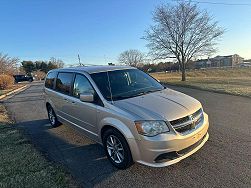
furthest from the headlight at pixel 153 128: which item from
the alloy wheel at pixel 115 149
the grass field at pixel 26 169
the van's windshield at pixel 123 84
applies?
the grass field at pixel 26 169

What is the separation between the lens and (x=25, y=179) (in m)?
3.44

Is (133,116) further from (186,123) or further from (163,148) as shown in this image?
(186,123)

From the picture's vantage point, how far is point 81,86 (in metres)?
4.54

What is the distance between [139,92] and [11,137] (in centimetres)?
374

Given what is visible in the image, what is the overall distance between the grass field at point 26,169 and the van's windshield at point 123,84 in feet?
5.13

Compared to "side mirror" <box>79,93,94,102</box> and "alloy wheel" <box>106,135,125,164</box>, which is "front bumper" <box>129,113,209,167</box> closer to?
"alloy wheel" <box>106,135,125,164</box>

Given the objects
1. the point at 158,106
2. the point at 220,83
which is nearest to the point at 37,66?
the point at 220,83

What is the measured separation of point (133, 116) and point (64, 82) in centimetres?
274

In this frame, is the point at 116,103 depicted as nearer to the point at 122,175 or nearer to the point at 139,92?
the point at 139,92

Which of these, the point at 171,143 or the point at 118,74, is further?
the point at 118,74

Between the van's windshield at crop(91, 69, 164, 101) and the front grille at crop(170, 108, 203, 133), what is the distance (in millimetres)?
1047

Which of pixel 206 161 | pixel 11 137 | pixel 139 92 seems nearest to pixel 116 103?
pixel 139 92

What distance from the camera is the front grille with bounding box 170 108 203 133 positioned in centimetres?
326

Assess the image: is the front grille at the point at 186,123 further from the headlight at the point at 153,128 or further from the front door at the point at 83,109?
the front door at the point at 83,109
